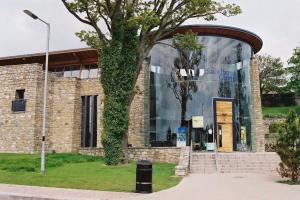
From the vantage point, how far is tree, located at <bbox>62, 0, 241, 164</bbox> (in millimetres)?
23016

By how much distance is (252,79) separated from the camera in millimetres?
31875

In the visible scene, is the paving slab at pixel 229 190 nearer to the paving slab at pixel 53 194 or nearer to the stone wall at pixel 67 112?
the paving slab at pixel 53 194

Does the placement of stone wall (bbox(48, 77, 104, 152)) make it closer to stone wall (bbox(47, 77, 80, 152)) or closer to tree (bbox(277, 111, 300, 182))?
stone wall (bbox(47, 77, 80, 152))

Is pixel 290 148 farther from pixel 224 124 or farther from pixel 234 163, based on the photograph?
pixel 224 124

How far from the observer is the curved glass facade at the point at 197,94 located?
28891 mm

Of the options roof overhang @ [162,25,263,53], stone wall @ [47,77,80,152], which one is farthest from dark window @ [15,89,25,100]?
roof overhang @ [162,25,263,53]

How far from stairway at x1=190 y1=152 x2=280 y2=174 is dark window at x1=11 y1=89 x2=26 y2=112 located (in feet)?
45.8

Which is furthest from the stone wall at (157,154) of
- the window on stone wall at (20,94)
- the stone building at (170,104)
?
the window on stone wall at (20,94)

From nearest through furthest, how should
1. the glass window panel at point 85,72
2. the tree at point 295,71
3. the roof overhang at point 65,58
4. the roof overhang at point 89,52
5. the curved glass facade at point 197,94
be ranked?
the curved glass facade at point 197,94 < the roof overhang at point 89,52 < the roof overhang at point 65,58 < the glass window panel at point 85,72 < the tree at point 295,71

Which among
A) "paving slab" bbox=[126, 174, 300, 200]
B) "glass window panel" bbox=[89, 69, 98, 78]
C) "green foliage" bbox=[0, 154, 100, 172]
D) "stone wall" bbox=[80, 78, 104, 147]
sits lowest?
"paving slab" bbox=[126, 174, 300, 200]

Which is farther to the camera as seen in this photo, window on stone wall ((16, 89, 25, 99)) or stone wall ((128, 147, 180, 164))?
window on stone wall ((16, 89, 25, 99))

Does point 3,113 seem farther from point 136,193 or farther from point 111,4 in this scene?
point 136,193

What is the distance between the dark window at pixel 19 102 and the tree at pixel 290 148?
1979 centimetres

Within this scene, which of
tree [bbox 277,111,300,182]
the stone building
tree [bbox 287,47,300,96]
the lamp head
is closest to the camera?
tree [bbox 277,111,300,182]
